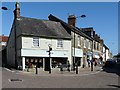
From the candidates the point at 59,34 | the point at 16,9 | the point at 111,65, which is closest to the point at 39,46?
the point at 59,34

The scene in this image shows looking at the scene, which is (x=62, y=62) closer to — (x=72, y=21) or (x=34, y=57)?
(x=34, y=57)

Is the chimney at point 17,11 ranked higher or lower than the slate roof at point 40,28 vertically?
higher

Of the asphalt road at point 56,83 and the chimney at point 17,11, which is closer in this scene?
the asphalt road at point 56,83

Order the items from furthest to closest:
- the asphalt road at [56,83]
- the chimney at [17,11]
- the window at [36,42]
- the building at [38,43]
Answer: the chimney at [17,11] → the window at [36,42] → the building at [38,43] → the asphalt road at [56,83]

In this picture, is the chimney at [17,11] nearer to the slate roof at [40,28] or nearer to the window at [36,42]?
the slate roof at [40,28]

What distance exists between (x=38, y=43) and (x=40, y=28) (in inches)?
117

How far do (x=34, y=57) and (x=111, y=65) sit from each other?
1439 centimetres

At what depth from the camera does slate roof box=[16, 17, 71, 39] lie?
1314 inches

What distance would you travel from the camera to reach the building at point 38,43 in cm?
3234

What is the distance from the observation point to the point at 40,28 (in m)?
35.5

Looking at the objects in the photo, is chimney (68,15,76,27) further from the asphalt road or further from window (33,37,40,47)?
the asphalt road

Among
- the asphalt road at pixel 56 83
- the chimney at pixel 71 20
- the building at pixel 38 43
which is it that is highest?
the chimney at pixel 71 20

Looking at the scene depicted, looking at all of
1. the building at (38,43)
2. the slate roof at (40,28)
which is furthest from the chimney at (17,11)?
the slate roof at (40,28)

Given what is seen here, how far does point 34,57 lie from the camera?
33094mm
